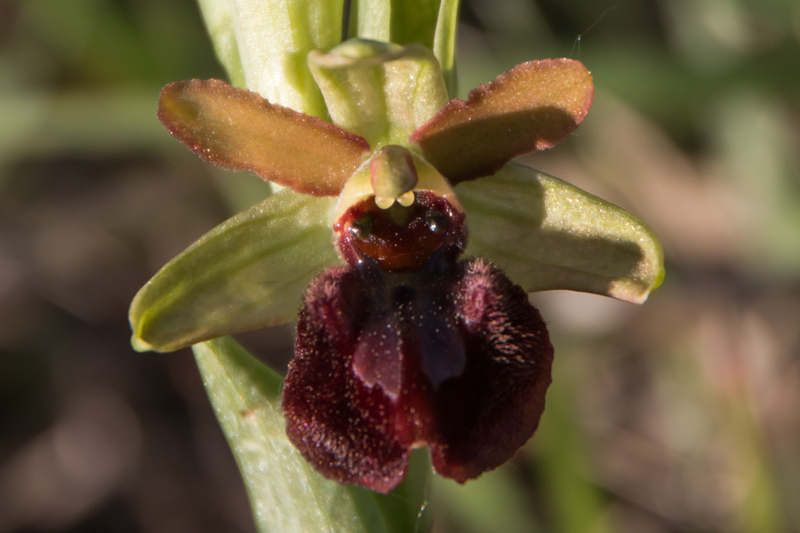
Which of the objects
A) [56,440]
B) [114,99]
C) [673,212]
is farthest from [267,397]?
[673,212]

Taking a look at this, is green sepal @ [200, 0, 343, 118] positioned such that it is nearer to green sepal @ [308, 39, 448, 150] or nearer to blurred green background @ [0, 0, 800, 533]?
green sepal @ [308, 39, 448, 150]

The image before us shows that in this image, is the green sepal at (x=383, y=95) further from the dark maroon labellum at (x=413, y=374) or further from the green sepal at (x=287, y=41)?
the dark maroon labellum at (x=413, y=374)

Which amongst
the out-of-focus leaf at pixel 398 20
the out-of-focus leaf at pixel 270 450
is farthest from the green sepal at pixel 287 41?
the out-of-focus leaf at pixel 270 450

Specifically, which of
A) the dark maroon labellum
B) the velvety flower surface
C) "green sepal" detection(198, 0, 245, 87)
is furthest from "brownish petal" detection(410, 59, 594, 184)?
"green sepal" detection(198, 0, 245, 87)

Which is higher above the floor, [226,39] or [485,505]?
[226,39]

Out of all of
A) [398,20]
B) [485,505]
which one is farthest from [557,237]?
[485,505]

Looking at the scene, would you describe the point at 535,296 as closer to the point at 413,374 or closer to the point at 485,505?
the point at 485,505

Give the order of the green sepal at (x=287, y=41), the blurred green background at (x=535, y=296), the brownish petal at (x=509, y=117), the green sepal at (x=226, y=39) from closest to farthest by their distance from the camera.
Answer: the brownish petal at (x=509, y=117) < the green sepal at (x=287, y=41) < the green sepal at (x=226, y=39) < the blurred green background at (x=535, y=296)
